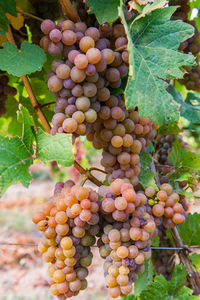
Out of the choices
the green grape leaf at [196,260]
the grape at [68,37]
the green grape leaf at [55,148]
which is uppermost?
the grape at [68,37]

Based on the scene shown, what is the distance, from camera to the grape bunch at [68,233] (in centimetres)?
63

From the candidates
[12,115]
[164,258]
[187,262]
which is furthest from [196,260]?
[12,115]

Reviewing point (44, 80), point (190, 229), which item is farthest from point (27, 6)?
point (190, 229)

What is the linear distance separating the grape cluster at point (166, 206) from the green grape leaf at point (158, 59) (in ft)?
0.71

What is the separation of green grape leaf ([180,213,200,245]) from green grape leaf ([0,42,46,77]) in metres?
0.66

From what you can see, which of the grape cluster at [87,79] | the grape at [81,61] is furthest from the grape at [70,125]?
the grape at [81,61]

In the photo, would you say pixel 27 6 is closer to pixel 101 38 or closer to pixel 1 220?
pixel 101 38

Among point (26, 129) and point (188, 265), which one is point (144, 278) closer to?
point (188, 265)

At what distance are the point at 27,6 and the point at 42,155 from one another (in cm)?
44

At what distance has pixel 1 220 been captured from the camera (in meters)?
4.84

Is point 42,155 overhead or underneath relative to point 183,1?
underneath

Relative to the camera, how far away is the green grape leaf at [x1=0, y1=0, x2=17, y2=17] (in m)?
0.75

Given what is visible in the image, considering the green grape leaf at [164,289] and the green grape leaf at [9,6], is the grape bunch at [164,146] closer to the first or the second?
the green grape leaf at [164,289]

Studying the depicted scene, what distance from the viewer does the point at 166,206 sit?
2.53ft
